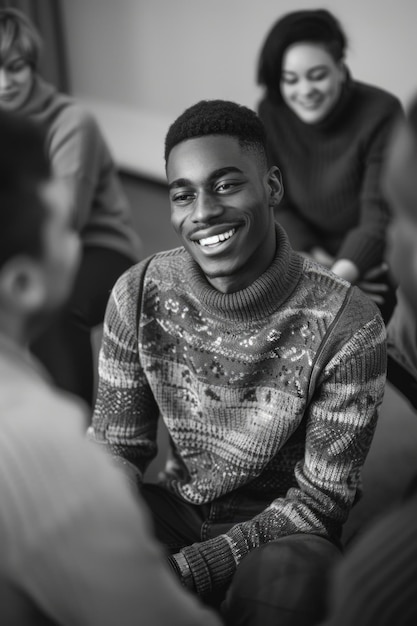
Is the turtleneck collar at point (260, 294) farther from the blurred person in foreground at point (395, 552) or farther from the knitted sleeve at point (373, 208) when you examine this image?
the knitted sleeve at point (373, 208)

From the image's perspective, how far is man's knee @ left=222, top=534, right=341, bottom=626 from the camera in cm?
86

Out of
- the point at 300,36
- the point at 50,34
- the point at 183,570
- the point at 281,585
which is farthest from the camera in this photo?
the point at 50,34

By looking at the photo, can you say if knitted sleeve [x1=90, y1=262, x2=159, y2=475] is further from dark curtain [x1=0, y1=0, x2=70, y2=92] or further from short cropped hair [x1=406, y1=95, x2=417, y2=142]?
dark curtain [x1=0, y1=0, x2=70, y2=92]

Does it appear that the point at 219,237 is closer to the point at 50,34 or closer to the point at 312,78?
the point at 312,78

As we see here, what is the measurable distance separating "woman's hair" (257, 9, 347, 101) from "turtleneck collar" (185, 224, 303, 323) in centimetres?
104

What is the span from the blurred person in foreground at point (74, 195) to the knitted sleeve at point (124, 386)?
73 cm

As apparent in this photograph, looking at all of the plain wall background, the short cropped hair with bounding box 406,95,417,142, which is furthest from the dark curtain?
the short cropped hair with bounding box 406,95,417,142

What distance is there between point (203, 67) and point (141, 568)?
315 centimetres

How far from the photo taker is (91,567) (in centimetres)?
56

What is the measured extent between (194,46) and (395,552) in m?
3.20

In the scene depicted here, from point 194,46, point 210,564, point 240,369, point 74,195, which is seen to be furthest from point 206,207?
point 194,46

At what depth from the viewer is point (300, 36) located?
1900mm

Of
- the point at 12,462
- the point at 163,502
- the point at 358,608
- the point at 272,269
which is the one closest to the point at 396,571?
the point at 358,608

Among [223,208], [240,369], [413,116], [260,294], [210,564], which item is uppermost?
[413,116]
